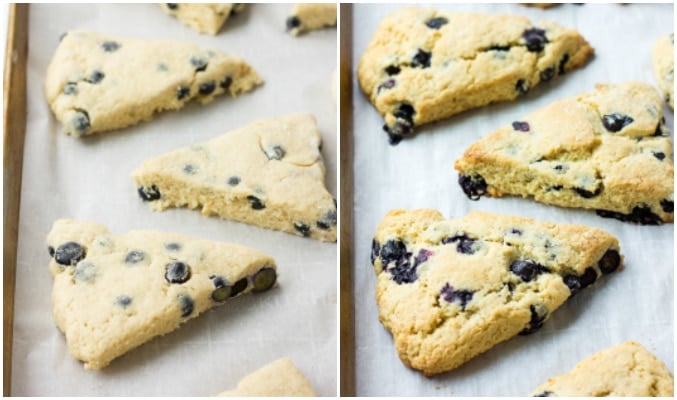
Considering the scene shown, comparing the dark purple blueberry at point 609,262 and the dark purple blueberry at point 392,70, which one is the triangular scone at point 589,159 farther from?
the dark purple blueberry at point 392,70

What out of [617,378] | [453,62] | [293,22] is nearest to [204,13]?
[293,22]

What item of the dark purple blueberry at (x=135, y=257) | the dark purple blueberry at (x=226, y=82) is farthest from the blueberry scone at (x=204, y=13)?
the dark purple blueberry at (x=135, y=257)

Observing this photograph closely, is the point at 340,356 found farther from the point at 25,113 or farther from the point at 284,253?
the point at 25,113

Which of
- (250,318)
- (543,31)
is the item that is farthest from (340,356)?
(543,31)

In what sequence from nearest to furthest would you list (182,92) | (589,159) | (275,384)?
(275,384)
(589,159)
(182,92)

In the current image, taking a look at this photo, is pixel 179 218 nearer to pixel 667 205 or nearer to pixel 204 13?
pixel 204 13
